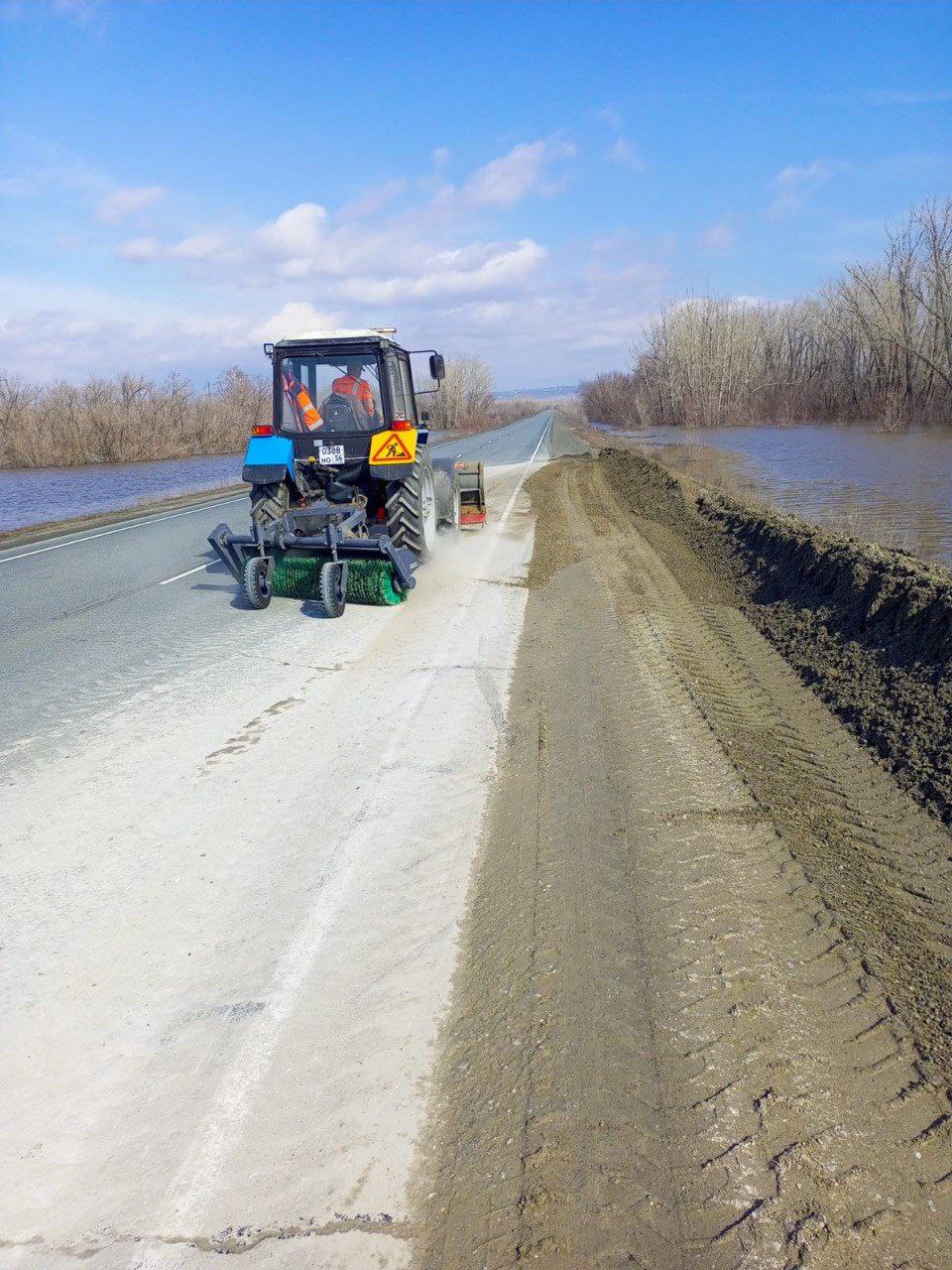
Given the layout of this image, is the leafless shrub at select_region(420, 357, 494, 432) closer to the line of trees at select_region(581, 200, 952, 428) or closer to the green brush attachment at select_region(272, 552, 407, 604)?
the line of trees at select_region(581, 200, 952, 428)

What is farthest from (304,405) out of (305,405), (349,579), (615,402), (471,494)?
(615,402)

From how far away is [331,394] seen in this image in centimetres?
974

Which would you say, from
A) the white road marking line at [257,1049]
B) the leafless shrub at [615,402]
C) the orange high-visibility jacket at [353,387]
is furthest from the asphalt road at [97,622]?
the leafless shrub at [615,402]

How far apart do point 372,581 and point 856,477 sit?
1632 cm

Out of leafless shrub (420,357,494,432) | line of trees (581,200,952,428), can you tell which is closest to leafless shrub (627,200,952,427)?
line of trees (581,200,952,428)

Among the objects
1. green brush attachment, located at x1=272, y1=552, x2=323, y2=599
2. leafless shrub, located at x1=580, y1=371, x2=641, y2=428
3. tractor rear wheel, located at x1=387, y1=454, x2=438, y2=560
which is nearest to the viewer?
green brush attachment, located at x1=272, y1=552, x2=323, y2=599

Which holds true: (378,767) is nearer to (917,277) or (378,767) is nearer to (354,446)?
(354,446)

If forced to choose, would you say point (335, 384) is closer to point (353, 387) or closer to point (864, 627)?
point (353, 387)

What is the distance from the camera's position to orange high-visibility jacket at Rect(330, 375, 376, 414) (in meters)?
9.73

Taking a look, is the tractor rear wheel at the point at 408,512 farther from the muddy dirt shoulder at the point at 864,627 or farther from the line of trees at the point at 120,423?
the line of trees at the point at 120,423

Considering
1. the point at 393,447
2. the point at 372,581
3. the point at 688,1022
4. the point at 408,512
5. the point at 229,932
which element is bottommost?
the point at 688,1022

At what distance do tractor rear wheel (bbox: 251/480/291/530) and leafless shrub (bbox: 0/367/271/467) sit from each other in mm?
34306

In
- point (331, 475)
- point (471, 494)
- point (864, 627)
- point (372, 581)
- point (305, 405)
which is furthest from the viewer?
point (471, 494)

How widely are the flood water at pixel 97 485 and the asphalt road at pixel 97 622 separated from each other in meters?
7.23
